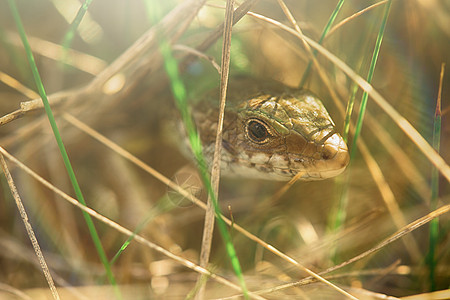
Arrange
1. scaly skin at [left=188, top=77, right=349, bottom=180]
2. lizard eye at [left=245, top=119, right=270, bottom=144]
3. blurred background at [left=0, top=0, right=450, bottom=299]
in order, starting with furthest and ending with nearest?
blurred background at [left=0, top=0, right=450, bottom=299]
lizard eye at [left=245, top=119, right=270, bottom=144]
scaly skin at [left=188, top=77, right=349, bottom=180]

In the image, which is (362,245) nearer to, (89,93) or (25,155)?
(89,93)

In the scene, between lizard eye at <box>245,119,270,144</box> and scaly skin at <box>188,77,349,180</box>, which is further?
lizard eye at <box>245,119,270,144</box>

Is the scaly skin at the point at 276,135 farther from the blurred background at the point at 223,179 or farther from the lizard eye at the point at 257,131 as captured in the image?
the blurred background at the point at 223,179

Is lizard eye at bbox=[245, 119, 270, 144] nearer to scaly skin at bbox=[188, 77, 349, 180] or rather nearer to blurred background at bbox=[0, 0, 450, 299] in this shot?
scaly skin at bbox=[188, 77, 349, 180]

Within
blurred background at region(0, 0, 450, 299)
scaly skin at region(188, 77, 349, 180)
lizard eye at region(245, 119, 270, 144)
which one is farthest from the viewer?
blurred background at region(0, 0, 450, 299)

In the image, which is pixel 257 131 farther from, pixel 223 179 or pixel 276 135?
pixel 223 179

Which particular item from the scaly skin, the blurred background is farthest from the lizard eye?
the blurred background

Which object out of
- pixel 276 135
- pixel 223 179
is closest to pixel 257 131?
pixel 276 135
